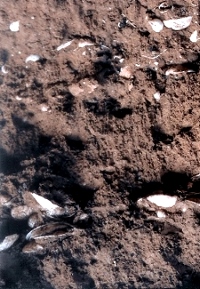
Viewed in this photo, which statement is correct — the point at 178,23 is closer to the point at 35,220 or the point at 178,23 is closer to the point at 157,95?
the point at 157,95

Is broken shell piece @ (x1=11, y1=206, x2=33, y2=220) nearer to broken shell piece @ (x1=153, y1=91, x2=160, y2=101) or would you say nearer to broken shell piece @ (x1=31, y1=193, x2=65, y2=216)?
broken shell piece @ (x1=31, y1=193, x2=65, y2=216)

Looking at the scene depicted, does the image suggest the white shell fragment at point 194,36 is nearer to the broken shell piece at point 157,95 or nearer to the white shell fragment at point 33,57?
the broken shell piece at point 157,95

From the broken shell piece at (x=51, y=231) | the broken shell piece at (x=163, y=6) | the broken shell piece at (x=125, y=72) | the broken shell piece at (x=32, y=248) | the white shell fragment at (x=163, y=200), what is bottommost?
the broken shell piece at (x=32, y=248)

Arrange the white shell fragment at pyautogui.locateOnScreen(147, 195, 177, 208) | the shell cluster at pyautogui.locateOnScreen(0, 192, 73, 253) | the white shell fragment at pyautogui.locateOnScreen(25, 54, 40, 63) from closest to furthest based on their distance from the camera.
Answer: the white shell fragment at pyautogui.locateOnScreen(147, 195, 177, 208), the shell cluster at pyautogui.locateOnScreen(0, 192, 73, 253), the white shell fragment at pyautogui.locateOnScreen(25, 54, 40, 63)

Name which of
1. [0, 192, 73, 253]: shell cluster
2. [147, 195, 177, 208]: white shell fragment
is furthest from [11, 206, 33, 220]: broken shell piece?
[147, 195, 177, 208]: white shell fragment

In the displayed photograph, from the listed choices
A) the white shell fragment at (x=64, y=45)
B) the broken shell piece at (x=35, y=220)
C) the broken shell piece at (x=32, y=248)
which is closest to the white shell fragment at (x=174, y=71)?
the white shell fragment at (x=64, y=45)

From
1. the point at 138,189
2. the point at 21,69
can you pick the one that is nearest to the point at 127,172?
the point at 138,189

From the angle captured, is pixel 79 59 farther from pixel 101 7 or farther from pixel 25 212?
pixel 25 212
